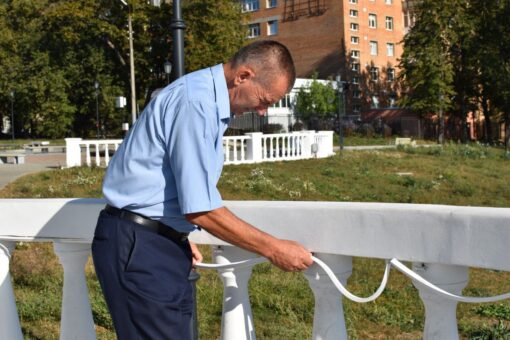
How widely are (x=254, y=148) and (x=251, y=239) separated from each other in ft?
64.6

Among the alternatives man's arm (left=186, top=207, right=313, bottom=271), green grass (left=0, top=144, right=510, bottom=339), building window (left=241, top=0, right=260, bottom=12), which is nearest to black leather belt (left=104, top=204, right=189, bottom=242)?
man's arm (left=186, top=207, right=313, bottom=271)

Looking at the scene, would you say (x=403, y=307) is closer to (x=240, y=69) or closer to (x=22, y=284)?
(x=22, y=284)

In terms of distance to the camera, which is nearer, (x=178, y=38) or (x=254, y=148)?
(x=178, y=38)

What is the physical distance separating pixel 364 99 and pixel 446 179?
4608 cm

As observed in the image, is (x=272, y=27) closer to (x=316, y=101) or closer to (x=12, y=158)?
(x=316, y=101)

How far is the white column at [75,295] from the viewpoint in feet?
9.91

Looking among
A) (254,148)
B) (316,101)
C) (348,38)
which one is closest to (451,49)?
(316,101)

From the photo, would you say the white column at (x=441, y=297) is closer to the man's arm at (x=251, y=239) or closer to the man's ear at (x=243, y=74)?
the man's arm at (x=251, y=239)

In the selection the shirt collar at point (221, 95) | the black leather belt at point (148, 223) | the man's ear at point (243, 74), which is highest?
the man's ear at point (243, 74)

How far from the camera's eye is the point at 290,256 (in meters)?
2.38

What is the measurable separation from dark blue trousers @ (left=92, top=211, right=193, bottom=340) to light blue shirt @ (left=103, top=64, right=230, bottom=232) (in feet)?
0.29

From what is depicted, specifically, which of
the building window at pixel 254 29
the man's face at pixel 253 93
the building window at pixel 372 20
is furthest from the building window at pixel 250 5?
the man's face at pixel 253 93

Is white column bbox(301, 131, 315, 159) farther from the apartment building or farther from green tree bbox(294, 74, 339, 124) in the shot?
the apartment building

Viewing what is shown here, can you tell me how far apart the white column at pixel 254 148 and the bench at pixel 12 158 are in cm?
914
